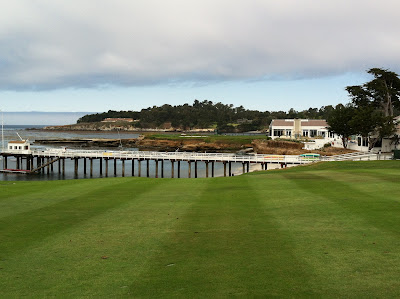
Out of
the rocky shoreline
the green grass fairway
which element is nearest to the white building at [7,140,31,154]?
the green grass fairway

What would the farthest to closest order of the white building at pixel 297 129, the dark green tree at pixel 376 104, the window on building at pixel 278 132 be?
the window on building at pixel 278 132
the white building at pixel 297 129
the dark green tree at pixel 376 104

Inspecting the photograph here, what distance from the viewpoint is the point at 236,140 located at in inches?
4771

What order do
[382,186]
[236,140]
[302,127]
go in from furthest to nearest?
[236,140], [302,127], [382,186]

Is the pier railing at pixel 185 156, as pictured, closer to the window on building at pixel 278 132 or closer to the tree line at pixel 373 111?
the tree line at pixel 373 111

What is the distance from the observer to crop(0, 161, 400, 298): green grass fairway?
8500 millimetres

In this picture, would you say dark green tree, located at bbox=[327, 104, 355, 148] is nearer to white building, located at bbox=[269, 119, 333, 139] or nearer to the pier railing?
the pier railing

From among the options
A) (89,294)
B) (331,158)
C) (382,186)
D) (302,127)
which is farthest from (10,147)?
(302,127)

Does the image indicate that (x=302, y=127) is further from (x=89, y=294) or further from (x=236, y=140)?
(x=89, y=294)

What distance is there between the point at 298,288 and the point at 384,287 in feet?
5.53

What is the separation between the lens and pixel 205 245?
37.8 ft

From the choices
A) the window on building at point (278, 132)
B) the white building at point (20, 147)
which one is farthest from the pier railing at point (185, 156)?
the window on building at point (278, 132)

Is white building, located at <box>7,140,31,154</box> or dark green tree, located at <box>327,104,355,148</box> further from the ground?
dark green tree, located at <box>327,104,355,148</box>

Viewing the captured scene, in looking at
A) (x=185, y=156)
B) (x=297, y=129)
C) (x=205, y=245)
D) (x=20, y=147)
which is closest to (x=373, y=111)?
(x=185, y=156)

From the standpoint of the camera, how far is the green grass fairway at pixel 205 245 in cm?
850
